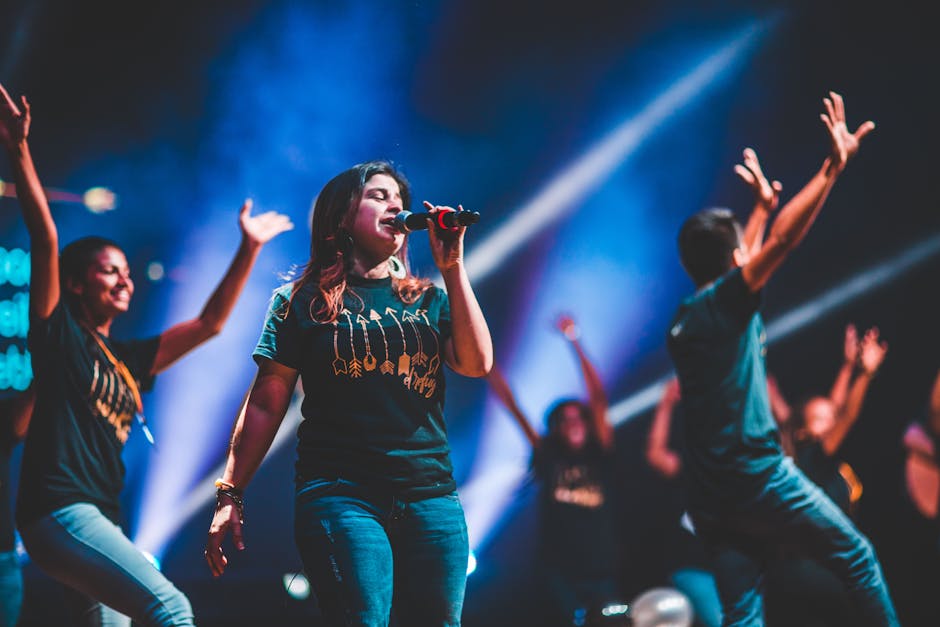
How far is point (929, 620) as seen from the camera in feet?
18.0

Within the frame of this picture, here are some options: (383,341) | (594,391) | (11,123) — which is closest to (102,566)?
(383,341)

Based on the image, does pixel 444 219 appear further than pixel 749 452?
No

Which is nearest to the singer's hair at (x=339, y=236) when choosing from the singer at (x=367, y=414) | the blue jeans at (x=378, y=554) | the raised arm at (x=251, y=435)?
the singer at (x=367, y=414)

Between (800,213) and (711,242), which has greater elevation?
(711,242)

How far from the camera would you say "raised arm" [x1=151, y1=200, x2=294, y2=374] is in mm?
3219

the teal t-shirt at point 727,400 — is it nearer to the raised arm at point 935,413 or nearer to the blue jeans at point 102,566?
the blue jeans at point 102,566

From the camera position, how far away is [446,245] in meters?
2.14

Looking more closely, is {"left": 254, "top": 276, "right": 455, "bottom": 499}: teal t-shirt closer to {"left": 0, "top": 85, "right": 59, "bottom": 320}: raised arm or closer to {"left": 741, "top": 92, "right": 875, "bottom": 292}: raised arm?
{"left": 0, "top": 85, "right": 59, "bottom": 320}: raised arm

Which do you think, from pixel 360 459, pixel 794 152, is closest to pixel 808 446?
pixel 794 152

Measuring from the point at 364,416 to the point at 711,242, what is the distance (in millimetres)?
1806

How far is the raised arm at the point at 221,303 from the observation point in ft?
10.6

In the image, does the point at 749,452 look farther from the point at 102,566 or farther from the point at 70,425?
the point at 70,425

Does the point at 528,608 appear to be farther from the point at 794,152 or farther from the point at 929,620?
the point at 794,152

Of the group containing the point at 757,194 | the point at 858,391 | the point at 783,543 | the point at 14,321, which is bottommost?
the point at 783,543
